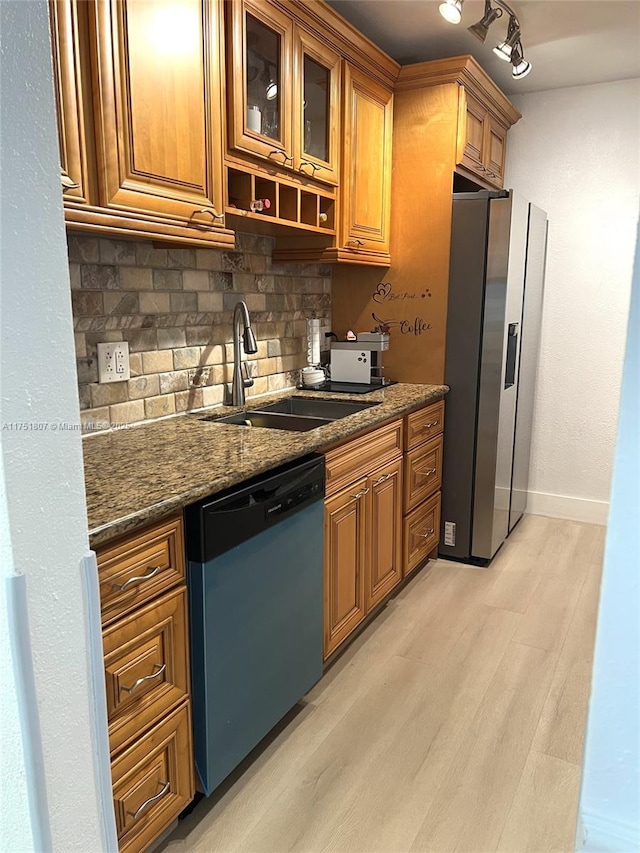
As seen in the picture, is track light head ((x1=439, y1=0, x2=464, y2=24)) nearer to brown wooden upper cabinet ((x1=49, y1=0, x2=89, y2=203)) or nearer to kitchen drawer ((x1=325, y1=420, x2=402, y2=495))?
brown wooden upper cabinet ((x1=49, y1=0, x2=89, y2=203))

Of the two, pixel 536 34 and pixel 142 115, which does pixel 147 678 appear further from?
pixel 536 34

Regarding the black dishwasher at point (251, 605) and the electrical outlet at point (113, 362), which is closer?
the black dishwasher at point (251, 605)

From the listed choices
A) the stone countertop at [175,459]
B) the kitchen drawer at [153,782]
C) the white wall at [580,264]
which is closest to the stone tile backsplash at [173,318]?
the stone countertop at [175,459]

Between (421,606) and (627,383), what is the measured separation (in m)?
2.53

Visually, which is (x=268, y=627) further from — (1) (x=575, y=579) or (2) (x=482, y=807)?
(1) (x=575, y=579)

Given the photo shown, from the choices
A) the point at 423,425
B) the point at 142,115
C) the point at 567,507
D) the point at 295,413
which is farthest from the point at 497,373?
the point at 142,115

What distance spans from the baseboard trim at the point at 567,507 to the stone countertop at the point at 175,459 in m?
1.90

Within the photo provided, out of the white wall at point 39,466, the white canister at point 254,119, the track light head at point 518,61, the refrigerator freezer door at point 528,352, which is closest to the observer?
the white wall at point 39,466

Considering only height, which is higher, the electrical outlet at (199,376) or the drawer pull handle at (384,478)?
the electrical outlet at (199,376)

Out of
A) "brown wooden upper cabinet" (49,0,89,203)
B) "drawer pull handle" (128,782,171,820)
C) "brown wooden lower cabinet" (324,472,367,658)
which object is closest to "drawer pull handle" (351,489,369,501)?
"brown wooden lower cabinet" (324,472,367,658)

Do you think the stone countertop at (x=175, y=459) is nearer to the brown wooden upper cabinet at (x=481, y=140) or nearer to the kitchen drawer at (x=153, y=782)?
the kitchen drawer at (x=153, y=782)

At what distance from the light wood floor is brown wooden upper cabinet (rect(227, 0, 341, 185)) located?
186 centimetres

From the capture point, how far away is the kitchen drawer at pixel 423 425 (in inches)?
110

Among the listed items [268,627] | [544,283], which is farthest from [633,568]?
[544,283]
